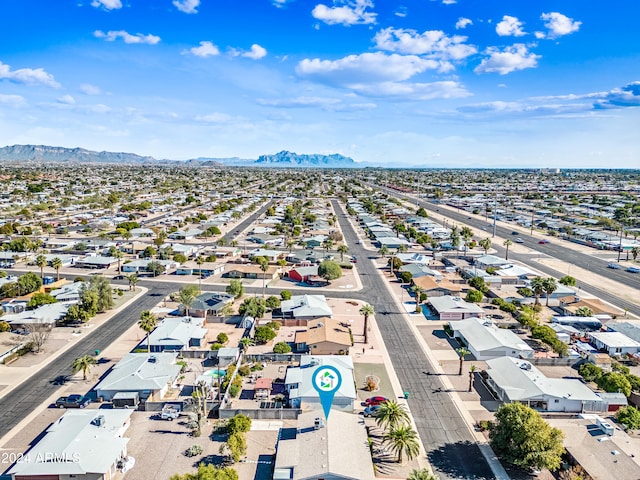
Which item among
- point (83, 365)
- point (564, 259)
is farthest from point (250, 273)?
point (564, 259)

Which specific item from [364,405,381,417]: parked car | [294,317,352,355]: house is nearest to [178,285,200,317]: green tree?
[294,317,352,355]: house

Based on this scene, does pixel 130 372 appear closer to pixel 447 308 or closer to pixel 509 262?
pixel 447 308

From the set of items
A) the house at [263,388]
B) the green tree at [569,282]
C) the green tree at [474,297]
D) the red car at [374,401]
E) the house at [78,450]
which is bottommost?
the house at [263,388]

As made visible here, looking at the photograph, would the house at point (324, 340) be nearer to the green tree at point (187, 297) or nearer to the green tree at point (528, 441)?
the green tree at point (187, 297)

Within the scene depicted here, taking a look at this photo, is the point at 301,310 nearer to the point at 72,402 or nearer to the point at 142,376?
the point at 142,376

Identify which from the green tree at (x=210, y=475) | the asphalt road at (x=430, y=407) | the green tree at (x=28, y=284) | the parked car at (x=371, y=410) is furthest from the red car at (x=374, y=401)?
the green tree at (x=28, y=284)

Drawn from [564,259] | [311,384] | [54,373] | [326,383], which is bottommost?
[54,373]

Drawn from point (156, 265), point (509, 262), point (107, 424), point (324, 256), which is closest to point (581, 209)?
point (509, 262)
